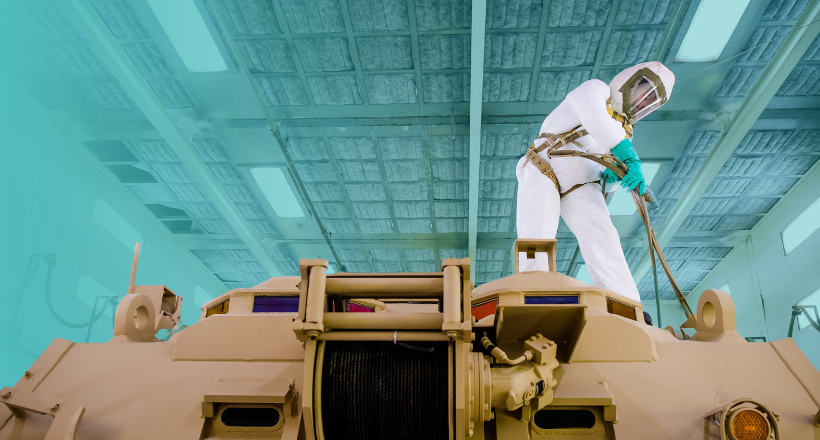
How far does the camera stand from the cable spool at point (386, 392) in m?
2.08

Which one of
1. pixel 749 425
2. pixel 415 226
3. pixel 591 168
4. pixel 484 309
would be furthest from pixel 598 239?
pixel 415 226

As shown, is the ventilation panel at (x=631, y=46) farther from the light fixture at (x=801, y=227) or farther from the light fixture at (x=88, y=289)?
the light fixture at (x=88, y=289)

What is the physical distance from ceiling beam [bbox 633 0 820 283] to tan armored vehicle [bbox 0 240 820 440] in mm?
6049

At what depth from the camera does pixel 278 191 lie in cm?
1048

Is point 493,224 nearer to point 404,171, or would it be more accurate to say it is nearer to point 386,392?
point 404,171

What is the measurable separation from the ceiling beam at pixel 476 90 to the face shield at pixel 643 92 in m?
2.32

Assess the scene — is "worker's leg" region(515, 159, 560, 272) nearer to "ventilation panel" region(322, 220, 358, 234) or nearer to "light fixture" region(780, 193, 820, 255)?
"ventilation panel" region(322, 220, 358, 234)

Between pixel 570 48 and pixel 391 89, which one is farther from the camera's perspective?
pixel 391 89

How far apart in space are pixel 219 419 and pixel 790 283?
10397 mm

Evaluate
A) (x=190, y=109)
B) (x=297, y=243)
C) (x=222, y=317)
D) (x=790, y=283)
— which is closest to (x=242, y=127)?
(x=190, y=109)

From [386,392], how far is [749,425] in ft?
4.37

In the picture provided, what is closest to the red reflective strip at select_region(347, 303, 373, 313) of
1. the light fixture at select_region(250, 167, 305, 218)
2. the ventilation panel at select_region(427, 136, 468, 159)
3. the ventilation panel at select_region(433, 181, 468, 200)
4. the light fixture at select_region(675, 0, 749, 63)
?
the ventilation panel at select_region(427, 136, 468, 159)

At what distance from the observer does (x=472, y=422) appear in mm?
2080

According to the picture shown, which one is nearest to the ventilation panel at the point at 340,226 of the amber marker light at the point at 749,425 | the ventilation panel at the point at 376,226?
the ventilation panel at the point at 376,226
